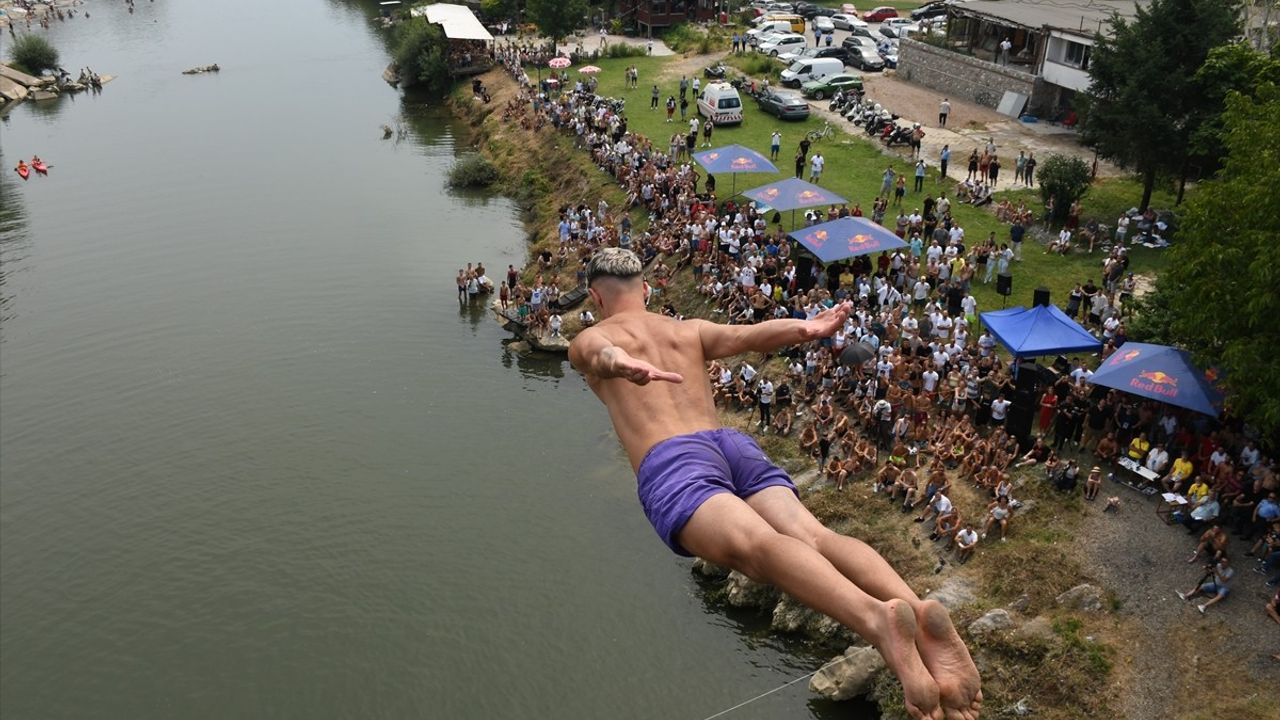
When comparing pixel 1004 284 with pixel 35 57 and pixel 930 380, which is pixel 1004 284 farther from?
pixel 35 57

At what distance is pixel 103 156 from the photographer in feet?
159

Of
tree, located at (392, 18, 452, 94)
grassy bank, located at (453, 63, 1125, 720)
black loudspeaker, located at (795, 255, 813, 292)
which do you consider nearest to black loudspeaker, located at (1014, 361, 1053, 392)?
grassy bank, located at (453, 63, 1125, 720)

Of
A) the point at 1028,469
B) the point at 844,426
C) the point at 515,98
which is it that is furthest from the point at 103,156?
the point at 1028,469

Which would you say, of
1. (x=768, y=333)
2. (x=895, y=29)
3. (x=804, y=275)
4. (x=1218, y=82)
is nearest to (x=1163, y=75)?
(x=1218, y=82)

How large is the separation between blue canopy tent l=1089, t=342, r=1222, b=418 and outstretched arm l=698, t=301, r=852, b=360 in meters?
12.3

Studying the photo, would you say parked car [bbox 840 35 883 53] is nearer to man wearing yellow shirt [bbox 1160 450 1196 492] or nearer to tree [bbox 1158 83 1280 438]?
tree [bbox 1158 83 1280 438]

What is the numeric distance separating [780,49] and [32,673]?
144 ft

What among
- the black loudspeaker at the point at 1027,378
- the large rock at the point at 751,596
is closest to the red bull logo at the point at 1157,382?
the black loudspeaker at the point at 1027,378

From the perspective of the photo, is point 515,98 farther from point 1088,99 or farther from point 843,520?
point 843,520

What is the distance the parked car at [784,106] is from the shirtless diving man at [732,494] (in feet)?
117

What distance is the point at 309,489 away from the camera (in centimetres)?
2259

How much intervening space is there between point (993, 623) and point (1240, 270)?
6208 millimetres

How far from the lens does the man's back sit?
6031mm

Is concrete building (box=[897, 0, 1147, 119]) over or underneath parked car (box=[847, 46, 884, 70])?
over
